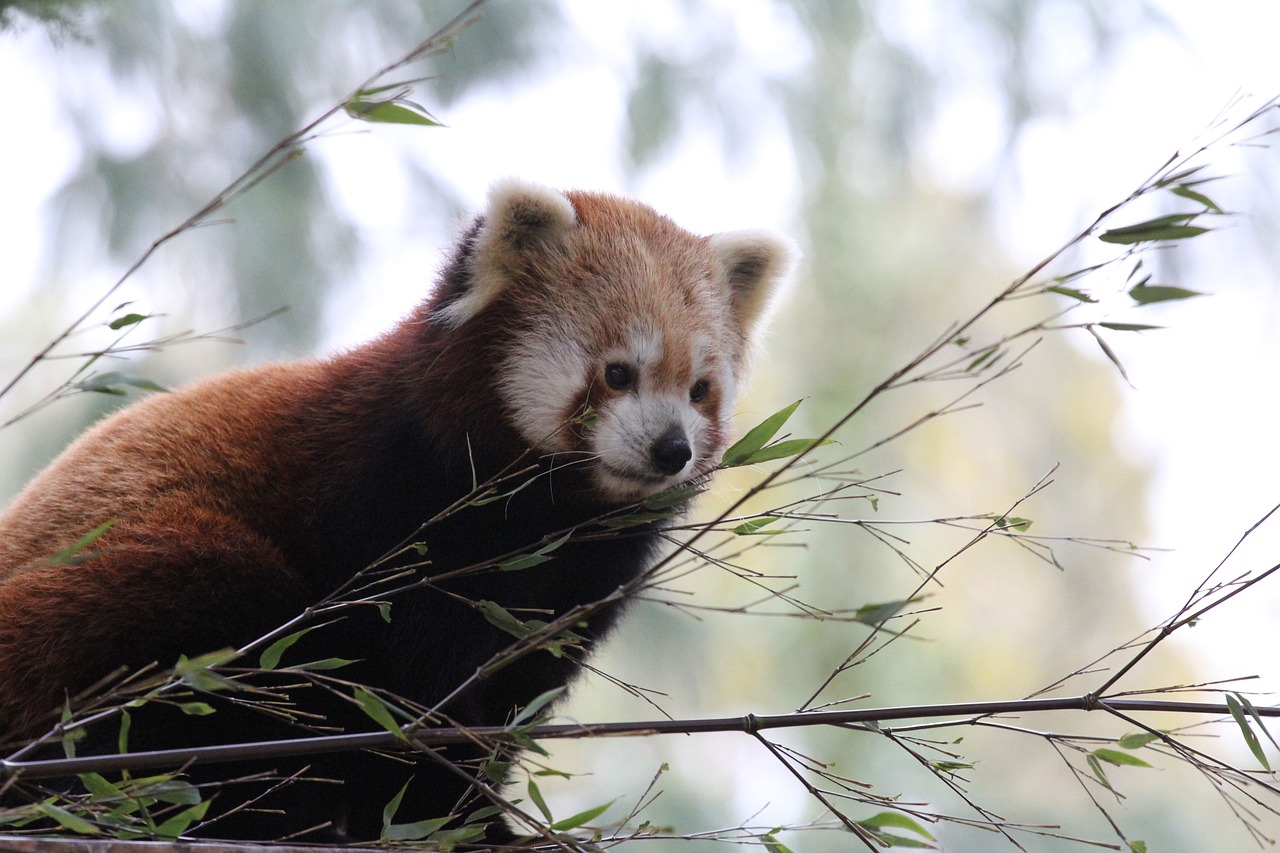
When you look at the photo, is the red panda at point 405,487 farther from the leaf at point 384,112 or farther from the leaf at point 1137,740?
the leaf at point 1137,740

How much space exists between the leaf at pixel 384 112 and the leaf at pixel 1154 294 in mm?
960

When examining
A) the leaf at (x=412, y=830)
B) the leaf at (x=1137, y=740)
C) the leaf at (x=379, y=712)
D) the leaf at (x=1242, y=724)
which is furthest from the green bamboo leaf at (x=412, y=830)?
the leaf at (x=1242, y=724)

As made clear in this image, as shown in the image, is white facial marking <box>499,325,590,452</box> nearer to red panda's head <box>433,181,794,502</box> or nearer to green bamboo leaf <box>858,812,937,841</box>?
red panda's head <box>433,181,794,502</box>

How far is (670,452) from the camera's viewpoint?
2.09 meters

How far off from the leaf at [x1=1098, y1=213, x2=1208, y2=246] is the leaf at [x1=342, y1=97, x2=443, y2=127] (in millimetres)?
934

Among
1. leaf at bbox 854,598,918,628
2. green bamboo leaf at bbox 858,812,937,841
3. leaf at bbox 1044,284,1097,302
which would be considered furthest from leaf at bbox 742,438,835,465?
green bamboo leaf at bbox 858,812,937,841

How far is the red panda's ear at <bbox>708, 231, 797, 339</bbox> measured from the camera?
2.63 m

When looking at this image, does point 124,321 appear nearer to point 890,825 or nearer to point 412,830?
point 412,830

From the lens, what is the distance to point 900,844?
133cm

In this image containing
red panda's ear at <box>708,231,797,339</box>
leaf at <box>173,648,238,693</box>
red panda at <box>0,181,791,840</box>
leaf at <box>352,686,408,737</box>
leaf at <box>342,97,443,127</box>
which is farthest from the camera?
red panda's ear at <box>708,231,797,339</box>

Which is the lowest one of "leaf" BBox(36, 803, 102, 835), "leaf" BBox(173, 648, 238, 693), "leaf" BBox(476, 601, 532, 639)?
"leaf" BBox(36, 803, 102, 835)

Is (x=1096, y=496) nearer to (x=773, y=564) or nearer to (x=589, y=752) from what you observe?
(x=773, y=564)

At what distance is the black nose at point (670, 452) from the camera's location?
209 centimetres

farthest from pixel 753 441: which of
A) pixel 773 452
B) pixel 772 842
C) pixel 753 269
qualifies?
pixel 753 269
